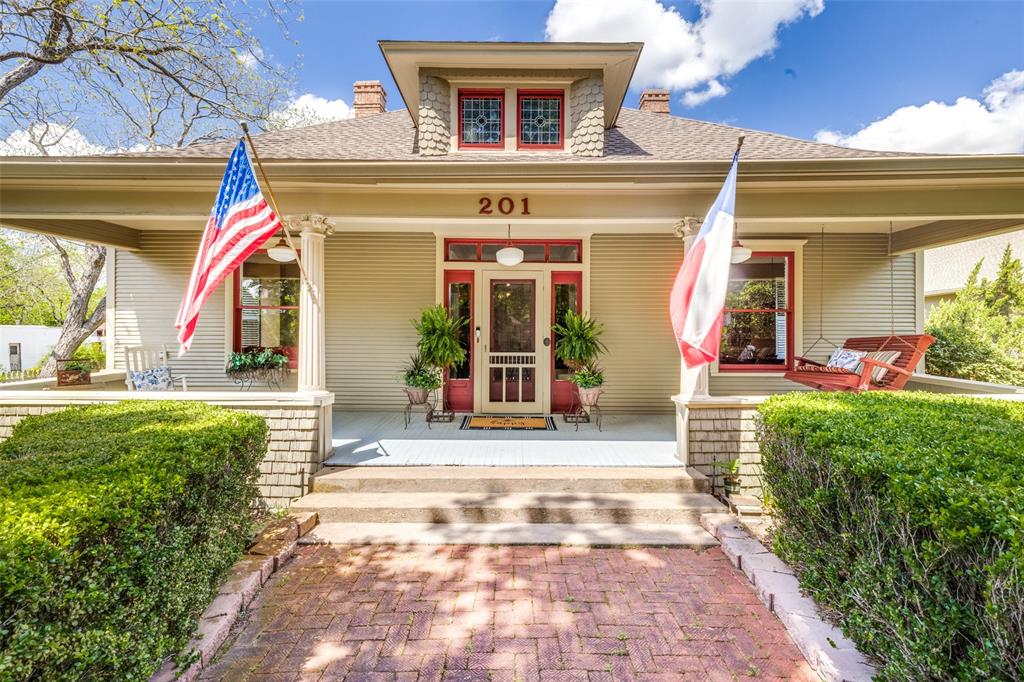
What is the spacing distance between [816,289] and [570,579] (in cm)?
608

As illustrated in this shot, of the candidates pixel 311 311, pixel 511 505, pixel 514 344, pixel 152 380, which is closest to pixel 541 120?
pixel 514 344

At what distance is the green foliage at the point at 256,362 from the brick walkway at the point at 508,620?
3.63 meters

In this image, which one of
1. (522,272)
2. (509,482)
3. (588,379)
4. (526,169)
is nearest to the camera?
(509,482)

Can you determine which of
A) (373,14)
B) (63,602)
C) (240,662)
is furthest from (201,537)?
(373,14)

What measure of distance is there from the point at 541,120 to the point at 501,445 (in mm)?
4207

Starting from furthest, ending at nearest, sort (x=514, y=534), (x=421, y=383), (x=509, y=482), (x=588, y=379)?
(x=588, y=379) < (x=421, y=383) < (x=509, y=482) < (x=514, y=534)

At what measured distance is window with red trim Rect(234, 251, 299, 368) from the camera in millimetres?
6797

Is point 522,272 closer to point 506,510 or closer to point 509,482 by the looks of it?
point 509,482

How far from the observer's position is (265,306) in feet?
22.4

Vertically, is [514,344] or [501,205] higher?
[501,205]

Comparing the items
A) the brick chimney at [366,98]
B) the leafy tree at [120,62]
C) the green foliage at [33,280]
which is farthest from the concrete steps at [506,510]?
the green foliage at [33,280]

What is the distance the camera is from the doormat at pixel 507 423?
19.1ft

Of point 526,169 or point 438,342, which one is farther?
point 438,342

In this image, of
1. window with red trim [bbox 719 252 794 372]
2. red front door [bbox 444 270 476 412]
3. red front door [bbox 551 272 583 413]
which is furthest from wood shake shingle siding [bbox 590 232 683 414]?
red front door [bbox 444 270 476 412]
